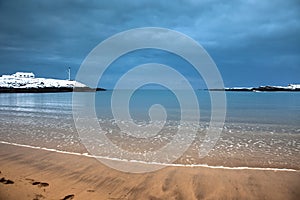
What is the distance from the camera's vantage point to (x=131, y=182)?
20.6 feet

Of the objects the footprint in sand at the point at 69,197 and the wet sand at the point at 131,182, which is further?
the wet sand at the point at 131,182

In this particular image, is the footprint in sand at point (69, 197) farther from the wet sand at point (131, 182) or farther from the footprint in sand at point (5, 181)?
the footprint in sand at point (5, 181)

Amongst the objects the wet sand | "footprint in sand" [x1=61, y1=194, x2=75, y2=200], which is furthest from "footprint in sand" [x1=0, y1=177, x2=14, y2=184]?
"footprint in sand" [x1=61, y1=194, x2=75, y2=200]

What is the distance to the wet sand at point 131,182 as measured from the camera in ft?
17.9

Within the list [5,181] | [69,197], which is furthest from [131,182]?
[5,181]

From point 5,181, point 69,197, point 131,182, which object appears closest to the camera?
point 69,197

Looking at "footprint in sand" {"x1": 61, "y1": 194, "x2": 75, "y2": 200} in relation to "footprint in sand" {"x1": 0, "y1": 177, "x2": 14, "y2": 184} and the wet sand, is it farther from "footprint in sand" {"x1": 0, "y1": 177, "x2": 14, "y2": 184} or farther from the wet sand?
"footprint in sand" {"x1": 0, "y1": 177, "x2": 14, "y2": 184}

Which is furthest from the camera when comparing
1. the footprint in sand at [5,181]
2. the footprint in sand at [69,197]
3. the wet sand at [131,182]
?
the footprint in sand at [5,181]

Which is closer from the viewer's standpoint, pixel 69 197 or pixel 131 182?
pixel 69 197

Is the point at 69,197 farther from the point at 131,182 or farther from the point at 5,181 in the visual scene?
the point at 5,181

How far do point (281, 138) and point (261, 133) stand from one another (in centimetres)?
158

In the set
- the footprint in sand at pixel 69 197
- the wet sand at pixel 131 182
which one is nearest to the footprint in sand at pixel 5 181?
the wet sand at pixel 131 182

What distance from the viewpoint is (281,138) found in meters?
12.3

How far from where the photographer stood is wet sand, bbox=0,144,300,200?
17.9ft
